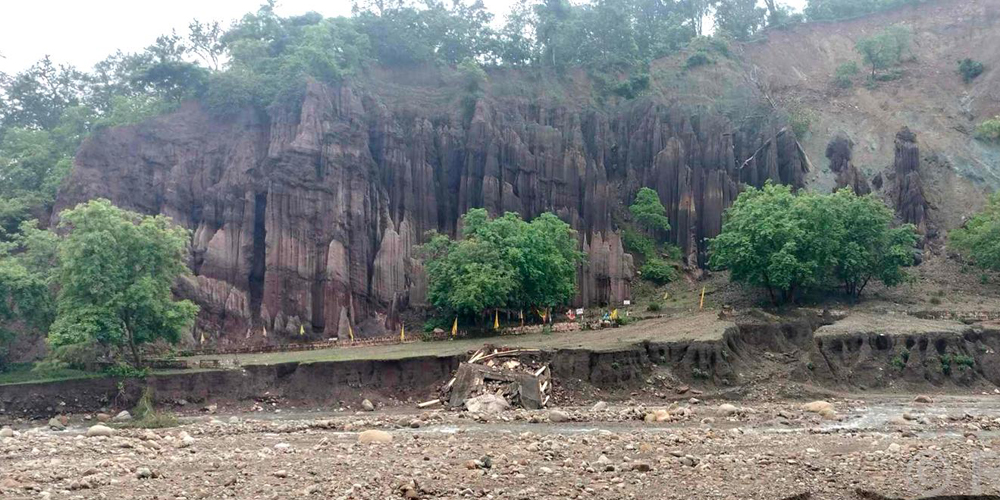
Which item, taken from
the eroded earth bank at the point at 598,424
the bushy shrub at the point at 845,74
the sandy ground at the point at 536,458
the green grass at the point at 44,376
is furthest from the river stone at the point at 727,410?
the bushy shrub at the point at 845,74

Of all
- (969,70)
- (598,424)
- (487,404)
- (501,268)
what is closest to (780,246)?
(501,268)

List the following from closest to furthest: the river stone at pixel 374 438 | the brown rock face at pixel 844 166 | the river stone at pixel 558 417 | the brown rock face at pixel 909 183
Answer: the river stone at pixel 374 438, the river stone at pixel 558 417, the brown rock face at pixel 909 183, the brown rock face at pixel 844 166

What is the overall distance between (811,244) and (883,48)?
141 ft

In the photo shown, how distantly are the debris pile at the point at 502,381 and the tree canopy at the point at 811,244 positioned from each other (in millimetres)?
18588

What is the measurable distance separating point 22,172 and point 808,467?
65.3 meters

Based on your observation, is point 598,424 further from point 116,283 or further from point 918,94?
point 918,94

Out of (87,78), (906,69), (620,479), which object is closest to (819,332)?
(620,479)

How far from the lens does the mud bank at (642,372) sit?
43.0 metres

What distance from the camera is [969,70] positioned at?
86.2 m

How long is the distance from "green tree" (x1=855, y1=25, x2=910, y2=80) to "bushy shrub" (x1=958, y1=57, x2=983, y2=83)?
A: 616 cm

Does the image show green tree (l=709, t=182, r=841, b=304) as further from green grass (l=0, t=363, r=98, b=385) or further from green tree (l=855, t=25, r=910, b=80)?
green tree (l=855, t=25, r=910, b=80)

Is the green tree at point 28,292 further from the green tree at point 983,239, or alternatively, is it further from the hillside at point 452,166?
the green tree at point 983,239

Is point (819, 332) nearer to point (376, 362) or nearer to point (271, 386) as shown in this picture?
point (376, 362)

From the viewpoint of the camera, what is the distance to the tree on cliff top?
53344mm
